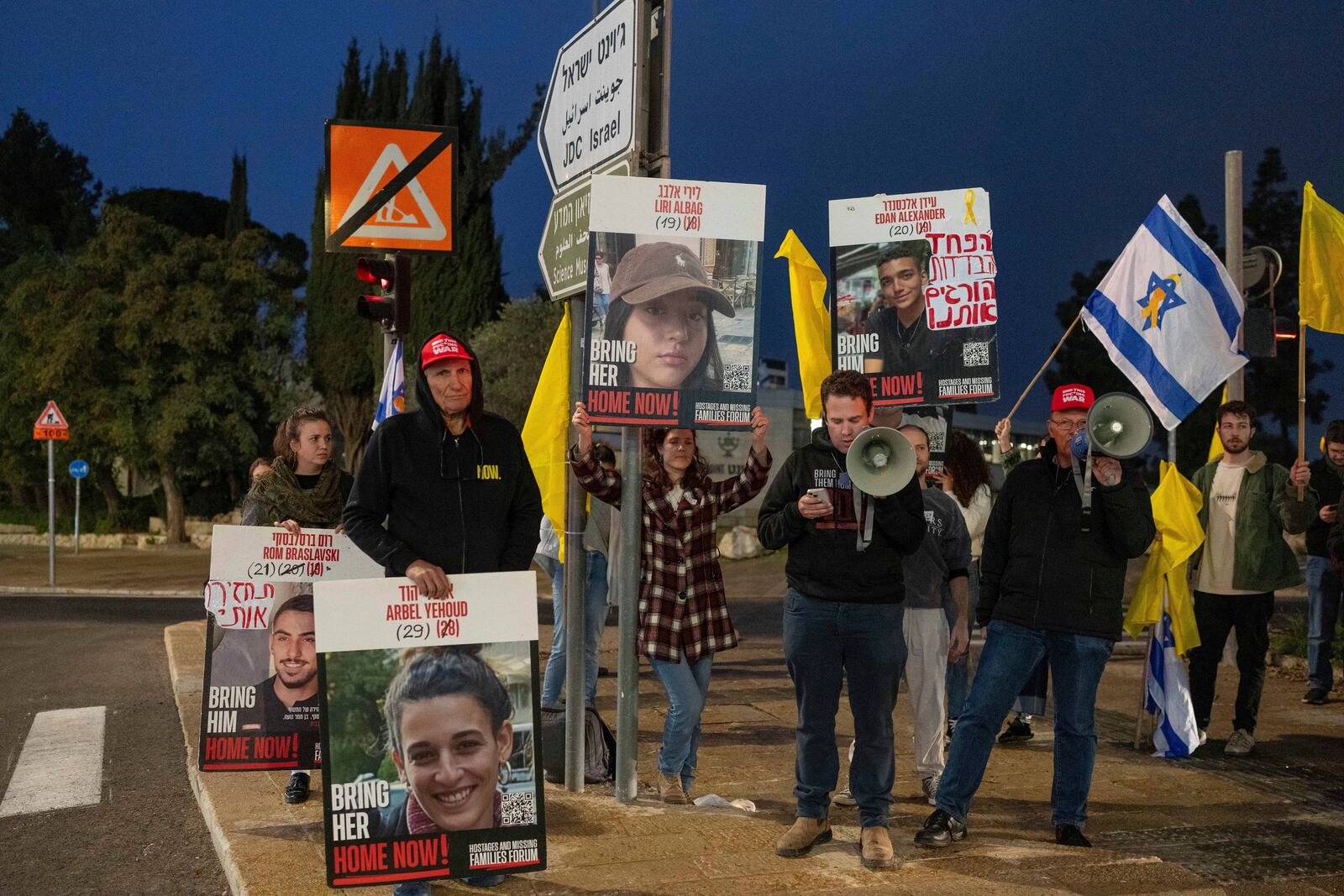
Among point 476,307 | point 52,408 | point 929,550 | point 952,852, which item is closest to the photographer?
point 952,852

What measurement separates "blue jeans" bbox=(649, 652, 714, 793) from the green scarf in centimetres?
176

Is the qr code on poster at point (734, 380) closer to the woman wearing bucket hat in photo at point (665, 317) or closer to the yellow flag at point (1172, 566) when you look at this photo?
the woman wearing bucket hat in photo at point (665, 317)

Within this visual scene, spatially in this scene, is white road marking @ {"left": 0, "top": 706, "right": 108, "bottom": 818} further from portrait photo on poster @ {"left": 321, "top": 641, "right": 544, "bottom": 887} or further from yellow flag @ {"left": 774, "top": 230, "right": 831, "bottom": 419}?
yellow flag @ {"left": 774, "top": 230, "right": 831, "bottom": 419}

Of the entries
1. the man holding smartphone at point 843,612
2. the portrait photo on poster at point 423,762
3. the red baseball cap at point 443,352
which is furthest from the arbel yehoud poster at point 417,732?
the man holding smartphone at point 843,612

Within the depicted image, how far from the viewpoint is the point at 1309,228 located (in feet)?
27.4

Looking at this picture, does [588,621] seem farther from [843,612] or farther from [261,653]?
[843,612]

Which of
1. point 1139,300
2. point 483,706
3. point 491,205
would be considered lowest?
point 483,706

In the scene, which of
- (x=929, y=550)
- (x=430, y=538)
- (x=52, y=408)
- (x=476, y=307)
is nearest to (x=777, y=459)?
(x=476, y=307)

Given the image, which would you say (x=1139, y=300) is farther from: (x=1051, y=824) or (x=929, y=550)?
(x=1051, y=824)

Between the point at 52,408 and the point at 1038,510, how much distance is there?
19961 mm

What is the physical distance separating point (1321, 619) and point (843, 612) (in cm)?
636

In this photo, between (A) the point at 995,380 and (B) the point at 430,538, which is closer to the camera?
(B) the point at 430,538

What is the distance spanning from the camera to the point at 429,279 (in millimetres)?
36406

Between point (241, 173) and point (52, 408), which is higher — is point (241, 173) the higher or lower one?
the higher one
